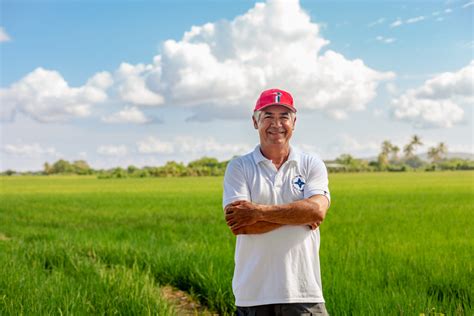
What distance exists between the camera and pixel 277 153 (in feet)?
12.2

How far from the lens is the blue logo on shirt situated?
3713mm

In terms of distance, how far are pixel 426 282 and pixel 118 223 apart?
38.7 feet

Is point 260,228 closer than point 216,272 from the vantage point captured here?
Yes

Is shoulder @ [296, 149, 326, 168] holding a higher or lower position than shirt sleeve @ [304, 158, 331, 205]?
higher

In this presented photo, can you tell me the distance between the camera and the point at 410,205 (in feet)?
68.5

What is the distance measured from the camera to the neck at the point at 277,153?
12.1 feet

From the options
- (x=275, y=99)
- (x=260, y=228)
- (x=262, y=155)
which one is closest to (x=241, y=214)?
(x=260, y=228)

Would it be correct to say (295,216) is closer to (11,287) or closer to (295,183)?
(295,183)

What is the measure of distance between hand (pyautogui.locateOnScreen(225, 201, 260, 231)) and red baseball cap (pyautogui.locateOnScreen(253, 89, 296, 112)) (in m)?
0.68

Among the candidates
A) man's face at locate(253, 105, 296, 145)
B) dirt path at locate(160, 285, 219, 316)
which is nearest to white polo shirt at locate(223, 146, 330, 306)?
man's face at locate(253, 105, 296, 145)

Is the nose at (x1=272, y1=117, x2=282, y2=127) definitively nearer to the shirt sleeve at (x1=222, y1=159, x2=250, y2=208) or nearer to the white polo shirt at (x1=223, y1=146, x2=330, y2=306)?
the white polo shirt at (x1=223, y1=146, x2=330, y2=306)

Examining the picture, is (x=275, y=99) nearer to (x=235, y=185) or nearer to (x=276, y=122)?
(x=276, y=122)

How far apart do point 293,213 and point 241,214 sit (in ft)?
1.14

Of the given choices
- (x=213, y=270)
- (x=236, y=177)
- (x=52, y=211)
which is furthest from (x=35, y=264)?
(x=52, y=211)
